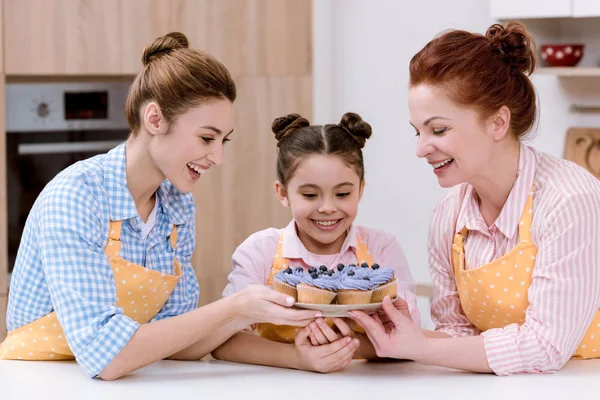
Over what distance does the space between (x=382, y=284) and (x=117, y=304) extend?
1.81 feet

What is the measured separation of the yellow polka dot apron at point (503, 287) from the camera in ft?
6.03

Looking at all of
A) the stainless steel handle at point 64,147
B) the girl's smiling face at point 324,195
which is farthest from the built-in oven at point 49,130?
the girl's smiling face at point 324,195

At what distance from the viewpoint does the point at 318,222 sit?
2.11 m

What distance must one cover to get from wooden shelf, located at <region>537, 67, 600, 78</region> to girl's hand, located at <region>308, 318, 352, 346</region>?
6.45 feet

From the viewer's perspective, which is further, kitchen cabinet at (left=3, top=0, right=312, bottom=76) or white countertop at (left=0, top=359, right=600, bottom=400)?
kitchen cabinet at (left=3, top=0, right=312, bottom=76)

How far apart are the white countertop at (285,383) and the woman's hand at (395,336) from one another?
47 mm

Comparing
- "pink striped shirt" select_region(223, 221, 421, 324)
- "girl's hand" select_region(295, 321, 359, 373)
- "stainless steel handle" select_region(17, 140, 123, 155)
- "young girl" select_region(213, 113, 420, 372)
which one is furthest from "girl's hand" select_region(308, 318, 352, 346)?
"stainless steel handle" select_region(17, 140, 123, 155)

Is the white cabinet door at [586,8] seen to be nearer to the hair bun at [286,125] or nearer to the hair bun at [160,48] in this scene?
the hair bun at [286,125]

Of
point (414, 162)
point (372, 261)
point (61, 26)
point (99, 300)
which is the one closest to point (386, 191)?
point (414, 162)

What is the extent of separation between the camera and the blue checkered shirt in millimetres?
1724

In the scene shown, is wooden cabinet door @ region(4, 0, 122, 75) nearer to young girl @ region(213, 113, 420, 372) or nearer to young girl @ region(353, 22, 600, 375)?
young girl @ region(213, 113, 420, 372)

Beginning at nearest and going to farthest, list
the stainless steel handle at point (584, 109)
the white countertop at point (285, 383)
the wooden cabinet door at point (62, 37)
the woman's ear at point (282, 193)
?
1. the white countertop at point (285, 383)
2. the woman's ear at point (282, 193)
3. the wooden cabinet door at point (62, 37)
4. the stainless steel handle at point (584, 109)

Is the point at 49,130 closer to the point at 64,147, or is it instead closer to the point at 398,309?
the point at 64,147

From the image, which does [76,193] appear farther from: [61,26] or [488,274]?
[61,26]
